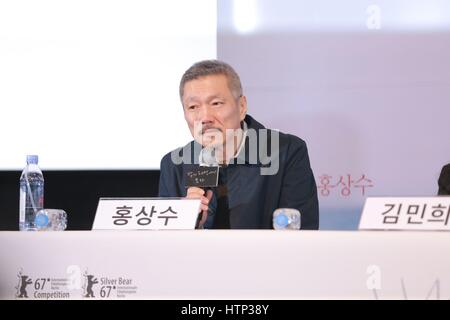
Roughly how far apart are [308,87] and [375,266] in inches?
80.0

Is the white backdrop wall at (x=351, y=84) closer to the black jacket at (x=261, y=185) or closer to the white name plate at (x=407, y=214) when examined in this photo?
the black jacket at (x=261, y=185)

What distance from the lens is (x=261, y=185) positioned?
2746mm

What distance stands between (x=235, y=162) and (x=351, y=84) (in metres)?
1.10

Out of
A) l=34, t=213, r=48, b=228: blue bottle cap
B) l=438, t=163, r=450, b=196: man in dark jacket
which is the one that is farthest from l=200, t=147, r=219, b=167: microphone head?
l=438, t=163, r=450, b=196: man in dark jacket

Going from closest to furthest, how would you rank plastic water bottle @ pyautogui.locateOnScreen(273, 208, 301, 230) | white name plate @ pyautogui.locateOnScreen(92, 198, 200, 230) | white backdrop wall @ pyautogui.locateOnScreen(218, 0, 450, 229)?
white name plate @ pyautogui.locateOnScreen(92, 198, 200, 230), plastic water bottle @ pyautogui.locateOnScreen(273, 208, 301, 230), white backdrop wall @ pyautogui.locateOnScreen(218, 0, 450, 229)

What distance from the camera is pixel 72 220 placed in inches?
156

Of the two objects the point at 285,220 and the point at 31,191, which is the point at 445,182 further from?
the point at 31,191

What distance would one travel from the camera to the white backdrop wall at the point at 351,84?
365cm

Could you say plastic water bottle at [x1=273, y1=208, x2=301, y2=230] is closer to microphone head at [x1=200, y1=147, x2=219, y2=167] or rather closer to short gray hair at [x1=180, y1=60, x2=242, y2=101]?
microphone head at [x1=200, y1=147, x2=219, y2=167]

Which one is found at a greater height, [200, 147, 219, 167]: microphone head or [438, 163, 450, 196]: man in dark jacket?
[200, 147, 219, 167]: microphone head

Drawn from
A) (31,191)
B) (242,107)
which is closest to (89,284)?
(242,107)

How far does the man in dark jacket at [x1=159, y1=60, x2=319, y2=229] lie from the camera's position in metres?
2.72

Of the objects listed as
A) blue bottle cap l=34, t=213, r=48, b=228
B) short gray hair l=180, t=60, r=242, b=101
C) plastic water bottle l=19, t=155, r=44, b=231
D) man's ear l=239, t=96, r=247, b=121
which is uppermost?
short gray hair l=180, t=60, r=242, b=101
